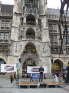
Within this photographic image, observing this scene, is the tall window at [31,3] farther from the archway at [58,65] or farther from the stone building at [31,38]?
the archway at [58,65]

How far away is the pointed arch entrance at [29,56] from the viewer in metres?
47.0

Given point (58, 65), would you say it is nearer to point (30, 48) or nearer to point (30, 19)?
point (30, 48)

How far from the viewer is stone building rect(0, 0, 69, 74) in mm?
46969

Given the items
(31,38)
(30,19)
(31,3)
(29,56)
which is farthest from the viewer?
(31,3)

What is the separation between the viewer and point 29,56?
155 ft

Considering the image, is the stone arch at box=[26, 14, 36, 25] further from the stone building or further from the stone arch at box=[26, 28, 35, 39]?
the stone arch at box=[26, 28, 35, 39]

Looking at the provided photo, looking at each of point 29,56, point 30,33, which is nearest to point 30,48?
point 29,56

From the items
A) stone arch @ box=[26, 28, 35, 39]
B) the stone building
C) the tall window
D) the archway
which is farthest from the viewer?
the tall window

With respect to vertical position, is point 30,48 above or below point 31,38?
below

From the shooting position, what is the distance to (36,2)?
52625 mm

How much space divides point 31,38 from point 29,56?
14.3 feet

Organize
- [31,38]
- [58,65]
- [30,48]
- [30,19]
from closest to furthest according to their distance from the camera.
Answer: [31,38], [30,48], [30,19], [58,65]

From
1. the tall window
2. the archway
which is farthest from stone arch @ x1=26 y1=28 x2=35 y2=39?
the archway

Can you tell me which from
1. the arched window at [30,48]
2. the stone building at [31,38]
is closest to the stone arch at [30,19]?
the stone building at [31,38]
